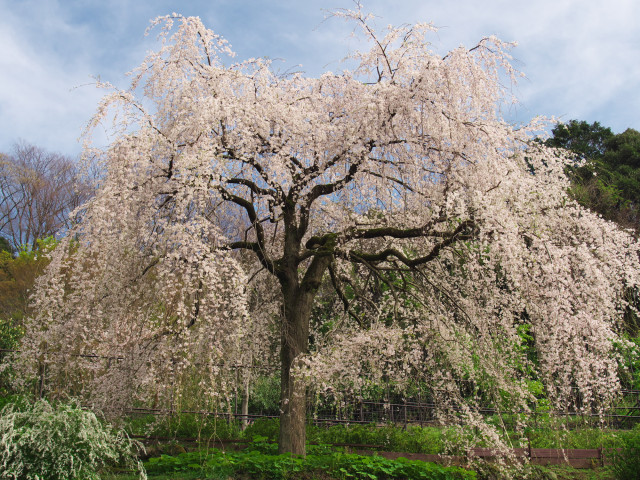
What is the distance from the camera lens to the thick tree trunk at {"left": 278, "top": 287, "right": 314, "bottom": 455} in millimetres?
5996

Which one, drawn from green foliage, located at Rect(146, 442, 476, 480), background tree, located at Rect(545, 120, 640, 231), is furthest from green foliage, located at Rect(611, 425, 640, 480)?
background tree, located at Rect(545, 120, 640, 231)

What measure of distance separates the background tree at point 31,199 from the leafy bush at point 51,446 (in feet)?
56.6

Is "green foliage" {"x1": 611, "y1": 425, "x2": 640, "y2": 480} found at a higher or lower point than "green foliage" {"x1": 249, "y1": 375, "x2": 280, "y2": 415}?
lower

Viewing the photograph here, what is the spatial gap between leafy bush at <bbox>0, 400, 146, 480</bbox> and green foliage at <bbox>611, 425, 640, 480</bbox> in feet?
A: 18.9

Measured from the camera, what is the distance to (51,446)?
4.00 meters

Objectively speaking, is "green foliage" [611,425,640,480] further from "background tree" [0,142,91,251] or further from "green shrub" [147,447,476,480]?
"background tree" [0,142,91,251]

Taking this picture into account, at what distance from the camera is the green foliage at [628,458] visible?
5679 millimetres

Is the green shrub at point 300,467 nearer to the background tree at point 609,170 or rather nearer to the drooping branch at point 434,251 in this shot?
the drooping branch at point 434,251

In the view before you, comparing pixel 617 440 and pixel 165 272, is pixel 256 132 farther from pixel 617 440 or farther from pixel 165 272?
pixel 617 440

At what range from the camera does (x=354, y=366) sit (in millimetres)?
6324

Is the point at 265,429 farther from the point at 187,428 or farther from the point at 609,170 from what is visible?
the point at 609,170

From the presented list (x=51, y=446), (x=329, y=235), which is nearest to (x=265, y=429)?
(x=329, y=235)

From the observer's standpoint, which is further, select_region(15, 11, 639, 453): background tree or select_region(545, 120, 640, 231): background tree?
select_region(545, 120, 640, 231): background tree

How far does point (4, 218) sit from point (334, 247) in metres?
19.5
